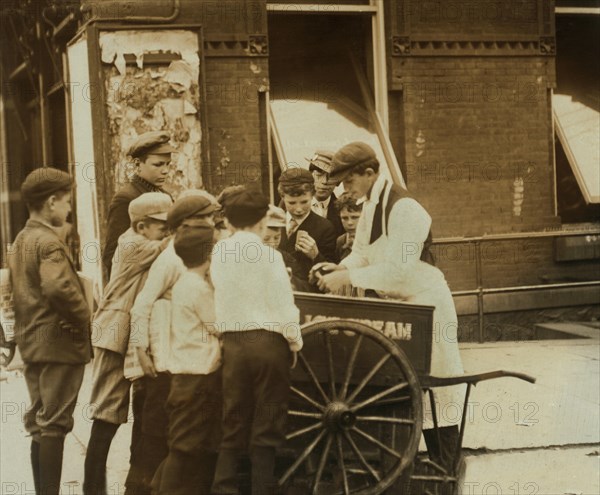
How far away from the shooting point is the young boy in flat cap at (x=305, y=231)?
218 inches

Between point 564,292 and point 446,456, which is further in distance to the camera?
point 564,292

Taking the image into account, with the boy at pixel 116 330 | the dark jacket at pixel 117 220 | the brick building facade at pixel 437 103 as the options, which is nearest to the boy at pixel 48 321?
the boy at pixel 116 330

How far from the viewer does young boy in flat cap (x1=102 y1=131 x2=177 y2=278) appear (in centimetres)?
518

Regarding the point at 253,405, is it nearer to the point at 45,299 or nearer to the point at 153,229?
the point at 153,229

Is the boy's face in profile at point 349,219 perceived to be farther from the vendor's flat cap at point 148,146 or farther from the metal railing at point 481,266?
the metal railing at point 481,266

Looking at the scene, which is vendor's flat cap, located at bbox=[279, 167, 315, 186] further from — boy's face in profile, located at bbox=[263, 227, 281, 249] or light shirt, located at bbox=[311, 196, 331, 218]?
boy's face in profile, located at bbox=[263, 227, 281, 249]

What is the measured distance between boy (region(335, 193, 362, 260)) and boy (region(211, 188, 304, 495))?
2.57 ft

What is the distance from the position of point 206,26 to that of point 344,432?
3821 millimetres

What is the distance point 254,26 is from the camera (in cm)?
739

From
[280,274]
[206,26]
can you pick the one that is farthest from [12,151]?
[280,274]

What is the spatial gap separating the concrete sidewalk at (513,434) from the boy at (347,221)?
4.15ft

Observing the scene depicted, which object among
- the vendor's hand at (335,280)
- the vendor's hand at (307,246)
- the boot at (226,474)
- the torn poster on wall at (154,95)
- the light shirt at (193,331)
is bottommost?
the boot at (226,474)

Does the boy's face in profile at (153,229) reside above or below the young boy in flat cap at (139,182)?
below

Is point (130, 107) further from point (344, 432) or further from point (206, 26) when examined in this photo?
point (344, 432)
